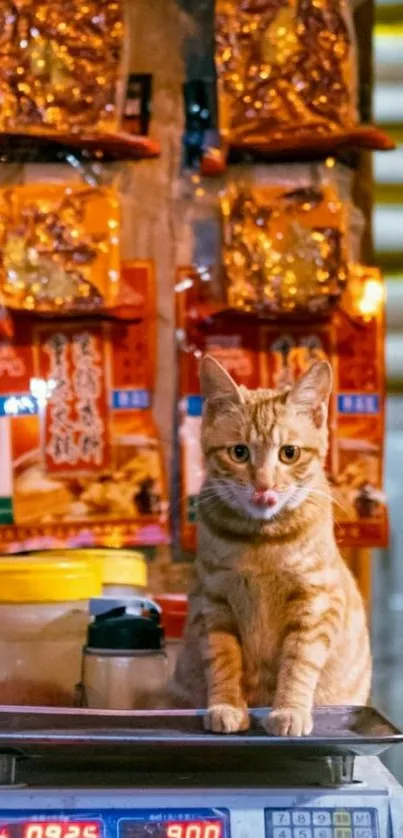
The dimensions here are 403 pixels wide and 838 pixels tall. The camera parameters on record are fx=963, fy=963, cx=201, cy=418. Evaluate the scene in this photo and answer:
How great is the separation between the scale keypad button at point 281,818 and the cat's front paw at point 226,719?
0.10 m

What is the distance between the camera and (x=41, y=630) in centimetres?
129

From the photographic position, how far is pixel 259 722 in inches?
41.2

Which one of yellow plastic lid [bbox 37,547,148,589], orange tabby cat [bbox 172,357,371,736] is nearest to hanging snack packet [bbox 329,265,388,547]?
yellow plastic lid [bbox 37,547,148,589]

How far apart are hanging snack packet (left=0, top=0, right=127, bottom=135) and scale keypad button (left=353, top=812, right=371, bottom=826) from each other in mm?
1148

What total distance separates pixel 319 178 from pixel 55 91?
48 centimetres

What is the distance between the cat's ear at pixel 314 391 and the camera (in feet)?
3.75

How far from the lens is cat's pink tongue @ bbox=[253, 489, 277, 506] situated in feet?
3.52

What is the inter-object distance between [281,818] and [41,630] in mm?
468

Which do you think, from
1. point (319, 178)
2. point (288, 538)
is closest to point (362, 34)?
point (319, 178)

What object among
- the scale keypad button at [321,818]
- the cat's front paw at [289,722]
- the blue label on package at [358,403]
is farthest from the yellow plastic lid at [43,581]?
the blue label on package at [358,403]

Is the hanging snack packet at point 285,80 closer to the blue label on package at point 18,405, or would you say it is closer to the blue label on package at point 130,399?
the blue label on package at point 130,399

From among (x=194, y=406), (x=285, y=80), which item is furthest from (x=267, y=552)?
(x=285, y=80)

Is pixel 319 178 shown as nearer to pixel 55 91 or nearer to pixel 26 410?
pixel 55 91

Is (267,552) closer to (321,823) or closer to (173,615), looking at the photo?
(321,823)
